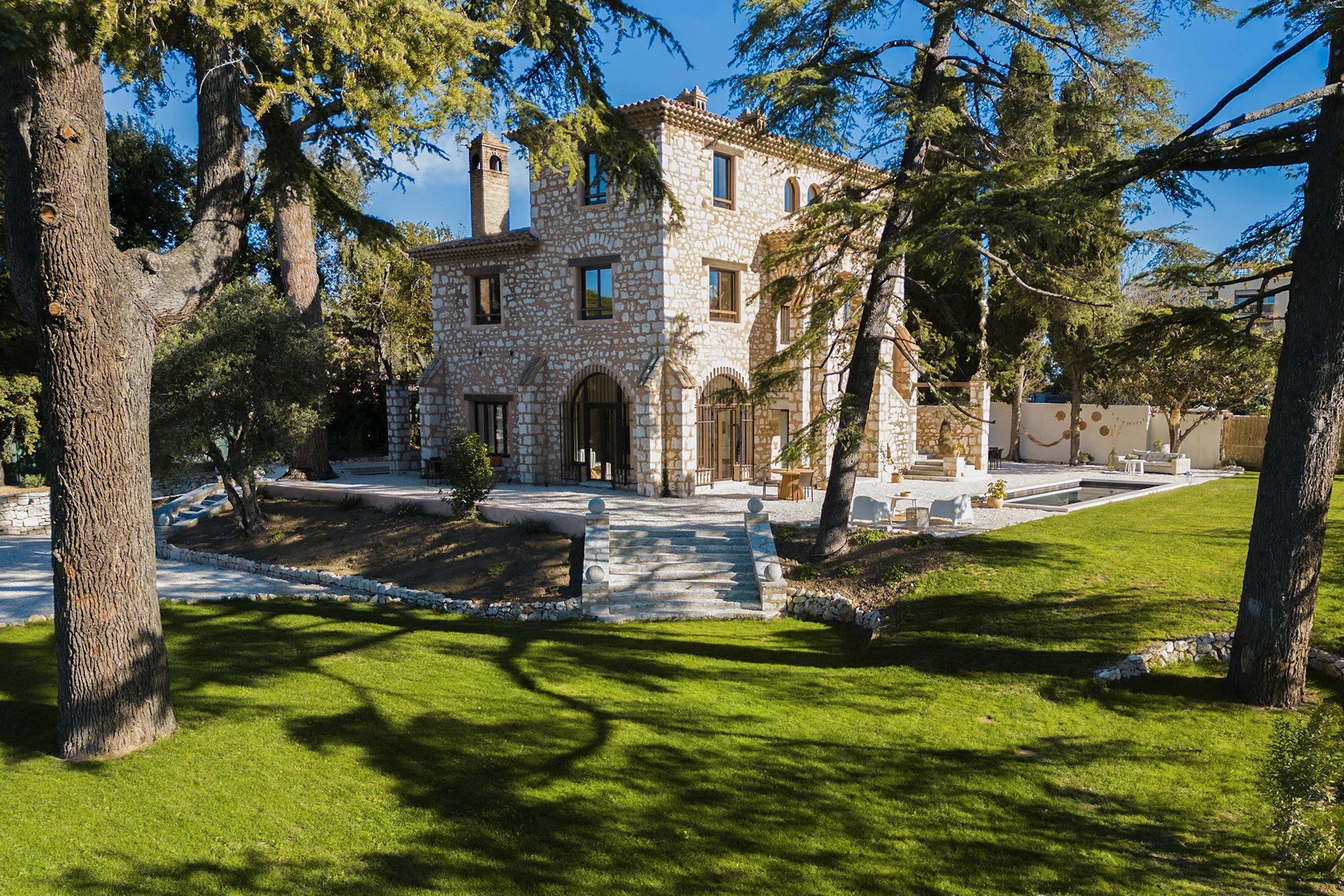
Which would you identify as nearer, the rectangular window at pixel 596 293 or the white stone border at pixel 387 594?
the white stone border at pixel 387 594

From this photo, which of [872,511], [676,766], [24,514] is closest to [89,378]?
[676,766]

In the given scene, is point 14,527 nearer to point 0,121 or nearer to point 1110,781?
point 0,121

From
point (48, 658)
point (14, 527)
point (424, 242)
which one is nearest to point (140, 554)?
point (48, 658)

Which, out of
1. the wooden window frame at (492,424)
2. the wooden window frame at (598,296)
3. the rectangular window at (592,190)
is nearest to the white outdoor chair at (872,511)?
the wooden window frame at (598,296)

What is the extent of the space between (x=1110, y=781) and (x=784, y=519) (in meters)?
10.1

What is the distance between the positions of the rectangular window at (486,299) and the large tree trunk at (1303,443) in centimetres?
1985

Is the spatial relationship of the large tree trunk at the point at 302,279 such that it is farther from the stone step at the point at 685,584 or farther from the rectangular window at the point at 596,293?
the stone step at the point at 685,584

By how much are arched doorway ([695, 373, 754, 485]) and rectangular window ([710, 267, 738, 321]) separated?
158 centimetres

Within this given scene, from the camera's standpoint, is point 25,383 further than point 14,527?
Yes

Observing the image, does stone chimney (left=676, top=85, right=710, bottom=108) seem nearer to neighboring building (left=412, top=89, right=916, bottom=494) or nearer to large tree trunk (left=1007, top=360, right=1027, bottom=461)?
neighboring building (left=412, top=89, right=916, bottom=494)

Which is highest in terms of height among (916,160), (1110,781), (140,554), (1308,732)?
(916,160)

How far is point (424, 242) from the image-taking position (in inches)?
1432

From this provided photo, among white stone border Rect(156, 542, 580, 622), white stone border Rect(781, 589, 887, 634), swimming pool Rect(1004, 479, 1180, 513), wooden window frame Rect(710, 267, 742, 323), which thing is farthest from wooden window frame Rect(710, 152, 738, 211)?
white stone border Rect(156, 542, 580, 622)

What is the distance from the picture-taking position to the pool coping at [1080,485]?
699 inches
